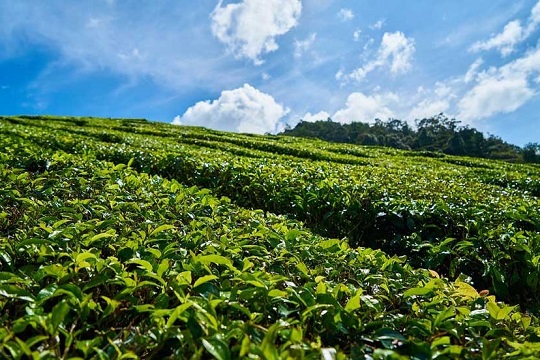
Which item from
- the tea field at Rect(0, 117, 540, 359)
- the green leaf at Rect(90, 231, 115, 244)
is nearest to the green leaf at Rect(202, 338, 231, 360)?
the tea field at Rect(0, 117, 540, 359)

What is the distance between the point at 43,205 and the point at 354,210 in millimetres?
3910

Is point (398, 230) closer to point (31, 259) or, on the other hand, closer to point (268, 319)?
point (268, 319)

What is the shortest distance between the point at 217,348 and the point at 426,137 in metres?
108

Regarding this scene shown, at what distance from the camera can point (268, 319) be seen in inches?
74.4

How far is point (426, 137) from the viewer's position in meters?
101

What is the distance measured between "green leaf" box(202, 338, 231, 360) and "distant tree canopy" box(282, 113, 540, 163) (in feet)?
288

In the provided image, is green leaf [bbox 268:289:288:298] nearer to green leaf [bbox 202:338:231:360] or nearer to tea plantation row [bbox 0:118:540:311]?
green leaf [bbox 202:338:231:360]

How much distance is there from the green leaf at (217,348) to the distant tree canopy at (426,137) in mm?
87872

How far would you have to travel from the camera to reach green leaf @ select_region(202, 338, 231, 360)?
1436 mm

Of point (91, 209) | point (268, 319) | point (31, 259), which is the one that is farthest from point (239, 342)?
point (91, 209)

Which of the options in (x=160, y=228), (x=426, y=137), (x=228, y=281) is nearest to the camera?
(x=228, y=281)

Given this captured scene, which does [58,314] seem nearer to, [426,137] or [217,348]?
[217,348]

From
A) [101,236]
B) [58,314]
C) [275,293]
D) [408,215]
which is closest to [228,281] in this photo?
[275,293]

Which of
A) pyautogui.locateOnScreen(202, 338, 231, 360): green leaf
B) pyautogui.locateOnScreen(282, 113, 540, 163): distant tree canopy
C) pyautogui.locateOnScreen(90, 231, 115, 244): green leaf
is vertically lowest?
pyautogui.locateOnScreen(202, 338, 231, 360): green leaf
